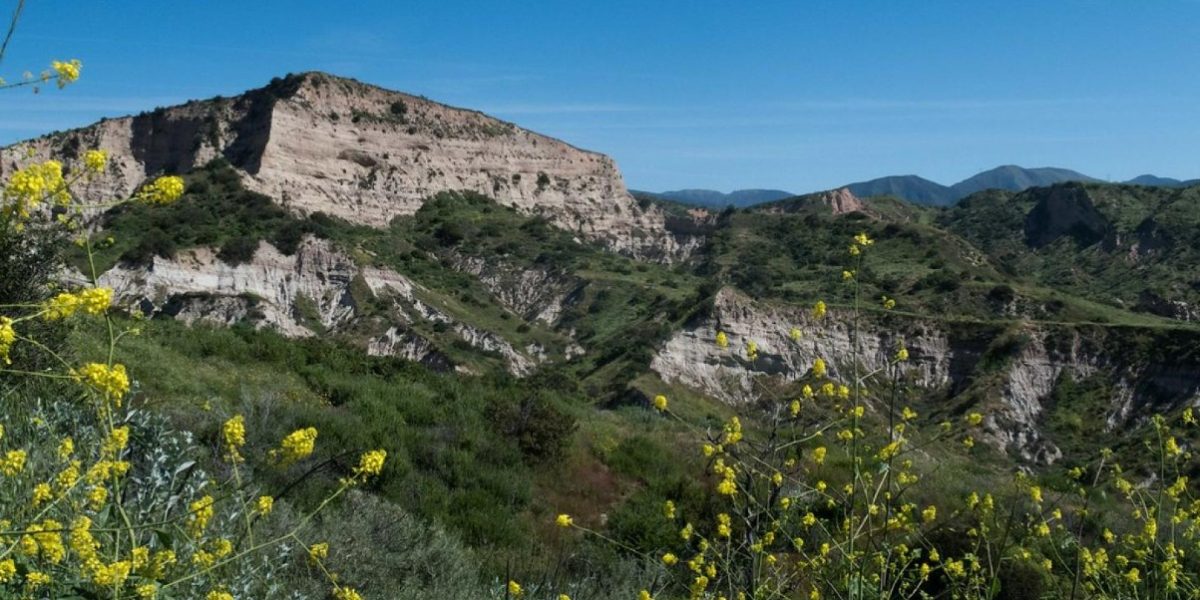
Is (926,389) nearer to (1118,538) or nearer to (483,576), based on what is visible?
(1118,538)

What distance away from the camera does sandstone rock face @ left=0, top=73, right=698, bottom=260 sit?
64562 millimetres

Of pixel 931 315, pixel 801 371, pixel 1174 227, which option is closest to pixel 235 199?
pixel 801 371

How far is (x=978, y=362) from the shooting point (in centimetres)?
4191

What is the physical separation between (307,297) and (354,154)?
25.3m

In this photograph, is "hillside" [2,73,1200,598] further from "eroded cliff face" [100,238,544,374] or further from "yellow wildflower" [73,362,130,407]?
"yellow wildflower" [73,362,130,407]

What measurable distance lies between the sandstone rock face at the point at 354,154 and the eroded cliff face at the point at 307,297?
13.6 meters

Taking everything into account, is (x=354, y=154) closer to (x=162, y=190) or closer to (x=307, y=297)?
(x=307, y=297)

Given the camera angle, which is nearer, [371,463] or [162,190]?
[162,190]

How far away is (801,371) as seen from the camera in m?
42.0

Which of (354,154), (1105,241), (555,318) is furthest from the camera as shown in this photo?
(1105,241)

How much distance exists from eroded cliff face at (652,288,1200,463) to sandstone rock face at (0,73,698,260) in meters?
33.3

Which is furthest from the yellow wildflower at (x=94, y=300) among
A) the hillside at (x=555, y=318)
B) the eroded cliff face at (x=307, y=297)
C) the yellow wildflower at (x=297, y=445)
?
the eroded cliff face at (x=307, y=297)

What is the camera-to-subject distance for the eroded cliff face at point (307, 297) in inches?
1581

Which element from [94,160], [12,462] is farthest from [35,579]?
[94,160]
